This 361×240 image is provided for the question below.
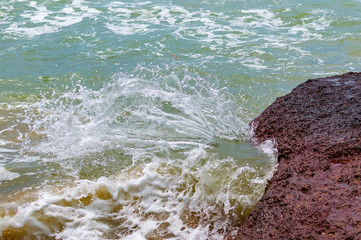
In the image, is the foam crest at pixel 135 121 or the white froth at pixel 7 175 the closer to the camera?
the white froth at pixel 7 175

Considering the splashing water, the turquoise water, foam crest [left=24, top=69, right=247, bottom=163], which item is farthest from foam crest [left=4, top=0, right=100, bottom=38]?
the splashing water

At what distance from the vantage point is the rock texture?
2.41 meters

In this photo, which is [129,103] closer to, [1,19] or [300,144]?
[300,144]

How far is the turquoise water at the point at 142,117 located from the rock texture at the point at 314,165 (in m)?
0.29

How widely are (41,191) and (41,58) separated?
5.39 m

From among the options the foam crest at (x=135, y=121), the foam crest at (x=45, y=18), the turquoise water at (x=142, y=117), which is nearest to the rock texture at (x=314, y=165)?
the turquoise water at (x=142, y=117)

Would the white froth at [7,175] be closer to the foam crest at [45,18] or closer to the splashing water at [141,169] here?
the splashing water at [141,169]

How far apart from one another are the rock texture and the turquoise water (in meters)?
0.29

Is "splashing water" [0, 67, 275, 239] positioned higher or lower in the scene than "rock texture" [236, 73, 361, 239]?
lower

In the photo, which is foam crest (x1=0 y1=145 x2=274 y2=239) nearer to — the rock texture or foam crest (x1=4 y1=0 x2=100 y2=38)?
the rock texture

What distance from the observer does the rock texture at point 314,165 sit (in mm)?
2412

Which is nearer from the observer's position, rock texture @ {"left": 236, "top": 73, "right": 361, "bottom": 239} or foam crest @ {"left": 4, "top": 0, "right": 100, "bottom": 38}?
rock texture @ {"left": 236, "top": 73, "right": 361, "bottom": 239}

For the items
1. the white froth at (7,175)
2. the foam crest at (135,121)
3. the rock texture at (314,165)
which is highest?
the rock texture at (314,165)

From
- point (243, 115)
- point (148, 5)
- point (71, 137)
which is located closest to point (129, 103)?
point (71, 137)
